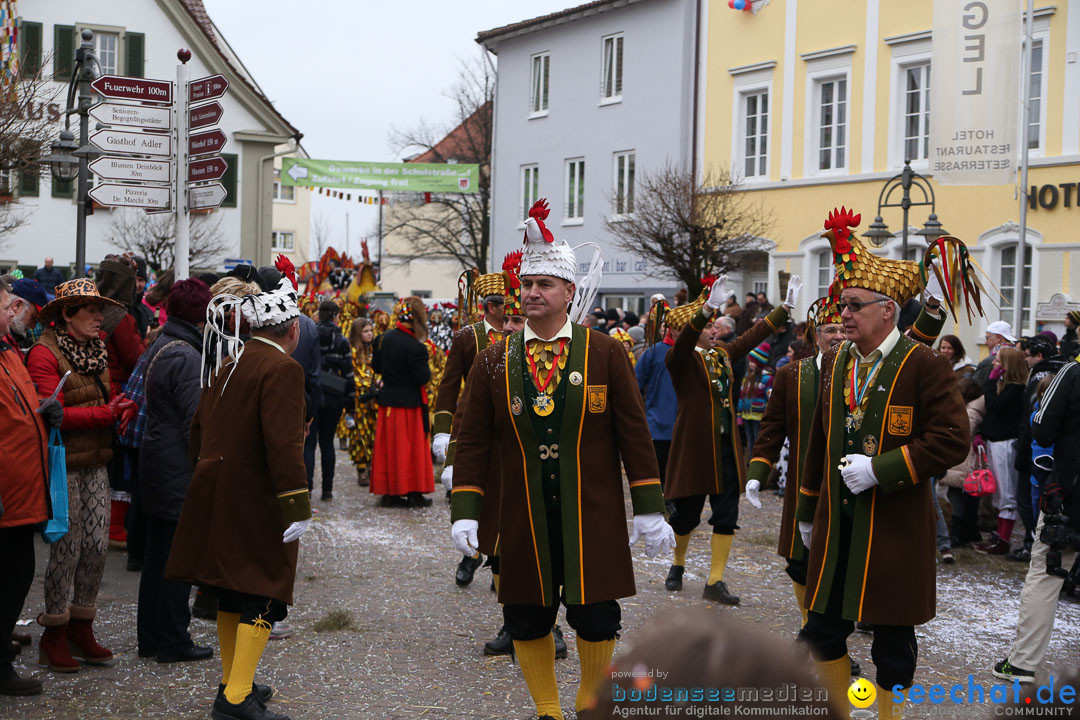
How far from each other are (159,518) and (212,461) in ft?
3.86

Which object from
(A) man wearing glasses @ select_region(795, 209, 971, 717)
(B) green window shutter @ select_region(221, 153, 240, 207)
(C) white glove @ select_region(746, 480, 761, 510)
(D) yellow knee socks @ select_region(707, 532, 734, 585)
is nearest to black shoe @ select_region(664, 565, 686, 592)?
(D) yellow knee socks @ select_region(707, 532, 734, 585)

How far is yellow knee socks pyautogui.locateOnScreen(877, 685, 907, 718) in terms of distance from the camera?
15.0ft

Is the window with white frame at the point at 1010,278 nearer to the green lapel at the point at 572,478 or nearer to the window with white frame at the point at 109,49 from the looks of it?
the green lapel at the point at 572,478

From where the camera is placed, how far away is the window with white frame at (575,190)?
98.2 feet

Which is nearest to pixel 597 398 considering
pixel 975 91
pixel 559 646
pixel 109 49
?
pixel 559 646

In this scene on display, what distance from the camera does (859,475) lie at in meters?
4.55

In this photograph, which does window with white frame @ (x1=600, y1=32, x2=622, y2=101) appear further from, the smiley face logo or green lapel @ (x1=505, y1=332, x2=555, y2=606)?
green lapel @ (x1=505, y1=332, x2=555, y2=606)

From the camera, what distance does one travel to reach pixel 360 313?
1546 centimetres

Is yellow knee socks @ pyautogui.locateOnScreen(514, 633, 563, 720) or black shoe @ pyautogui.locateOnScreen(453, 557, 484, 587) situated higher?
yellow knee socks @ pyautogui.locateOnScreen(514, 633, 563, 720)

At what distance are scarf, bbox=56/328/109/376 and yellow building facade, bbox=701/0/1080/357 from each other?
45.6ft

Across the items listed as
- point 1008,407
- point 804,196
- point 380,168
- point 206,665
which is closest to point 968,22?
point 804,196

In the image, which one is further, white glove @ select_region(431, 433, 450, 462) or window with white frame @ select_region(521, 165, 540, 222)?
window with white frame @ select_region(521, 165, 540, 222)

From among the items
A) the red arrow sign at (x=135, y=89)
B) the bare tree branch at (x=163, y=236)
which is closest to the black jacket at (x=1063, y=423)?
the red arrow sign at (x=135, y=89)

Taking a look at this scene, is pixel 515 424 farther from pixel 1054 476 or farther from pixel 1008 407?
pixel 1008 407
